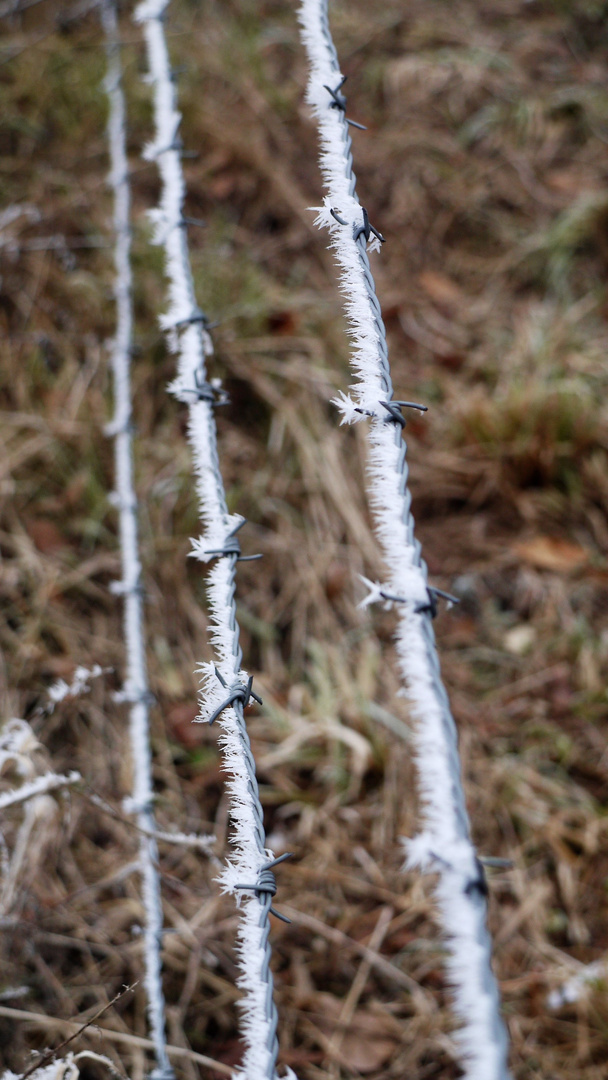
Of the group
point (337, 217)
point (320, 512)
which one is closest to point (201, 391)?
point (337, 217)

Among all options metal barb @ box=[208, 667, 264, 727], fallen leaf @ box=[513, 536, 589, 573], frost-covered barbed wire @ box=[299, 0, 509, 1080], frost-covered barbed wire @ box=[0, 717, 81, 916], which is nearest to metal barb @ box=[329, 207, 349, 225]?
frost-covered barbed wire @ box=[299, 0, 509, 1080]

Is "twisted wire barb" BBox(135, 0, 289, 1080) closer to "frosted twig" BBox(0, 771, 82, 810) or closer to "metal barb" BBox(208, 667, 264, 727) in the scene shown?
"metal barb" BBox(208, 667, 264, 727)

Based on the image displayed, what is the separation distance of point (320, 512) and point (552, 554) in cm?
76

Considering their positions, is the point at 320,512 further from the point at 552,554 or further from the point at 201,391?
the point at 201,391

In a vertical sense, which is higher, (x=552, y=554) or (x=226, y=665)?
(x=226, y=665)

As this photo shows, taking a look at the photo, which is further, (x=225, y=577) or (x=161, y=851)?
(x=161, y=851)

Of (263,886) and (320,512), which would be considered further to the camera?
(320,512)

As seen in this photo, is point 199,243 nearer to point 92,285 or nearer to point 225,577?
point 92,285

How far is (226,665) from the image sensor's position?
83 cm

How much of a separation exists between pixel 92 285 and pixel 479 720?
1.83 meters

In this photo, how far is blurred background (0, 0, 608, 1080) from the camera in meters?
1.52

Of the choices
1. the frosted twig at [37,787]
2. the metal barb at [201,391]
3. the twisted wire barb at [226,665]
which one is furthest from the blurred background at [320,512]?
the metal barb at [201,391]

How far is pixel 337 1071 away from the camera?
4.62 feet

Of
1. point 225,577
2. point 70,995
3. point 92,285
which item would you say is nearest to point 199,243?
point 92,285
